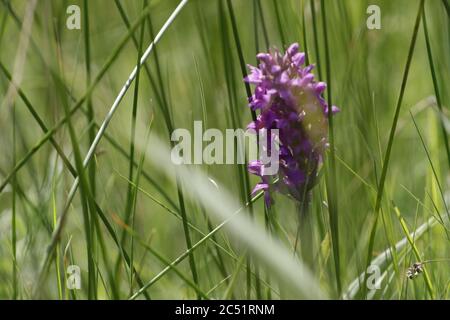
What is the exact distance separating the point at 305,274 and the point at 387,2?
1862 mm

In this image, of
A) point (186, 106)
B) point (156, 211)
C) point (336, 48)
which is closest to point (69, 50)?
point (186, 106)

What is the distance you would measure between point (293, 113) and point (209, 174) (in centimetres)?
51

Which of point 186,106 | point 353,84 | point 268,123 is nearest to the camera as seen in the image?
point 268,123

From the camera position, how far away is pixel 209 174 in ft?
5.81

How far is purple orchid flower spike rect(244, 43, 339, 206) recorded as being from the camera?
4.25ft

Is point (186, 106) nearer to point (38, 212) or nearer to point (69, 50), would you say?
point (69, 50)

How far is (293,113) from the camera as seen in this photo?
1292 millimetres

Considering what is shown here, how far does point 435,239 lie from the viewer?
1.79 meters

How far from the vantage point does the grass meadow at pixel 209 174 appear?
1.38 metres

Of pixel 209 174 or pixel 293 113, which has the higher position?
pixel 293 113

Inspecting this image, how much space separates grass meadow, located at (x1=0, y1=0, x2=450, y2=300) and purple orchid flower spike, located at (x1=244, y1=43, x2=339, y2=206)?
0.16ft

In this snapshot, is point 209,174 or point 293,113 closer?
point 293,113

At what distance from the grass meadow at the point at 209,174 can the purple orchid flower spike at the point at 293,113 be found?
0.05 meters

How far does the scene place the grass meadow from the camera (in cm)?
138
